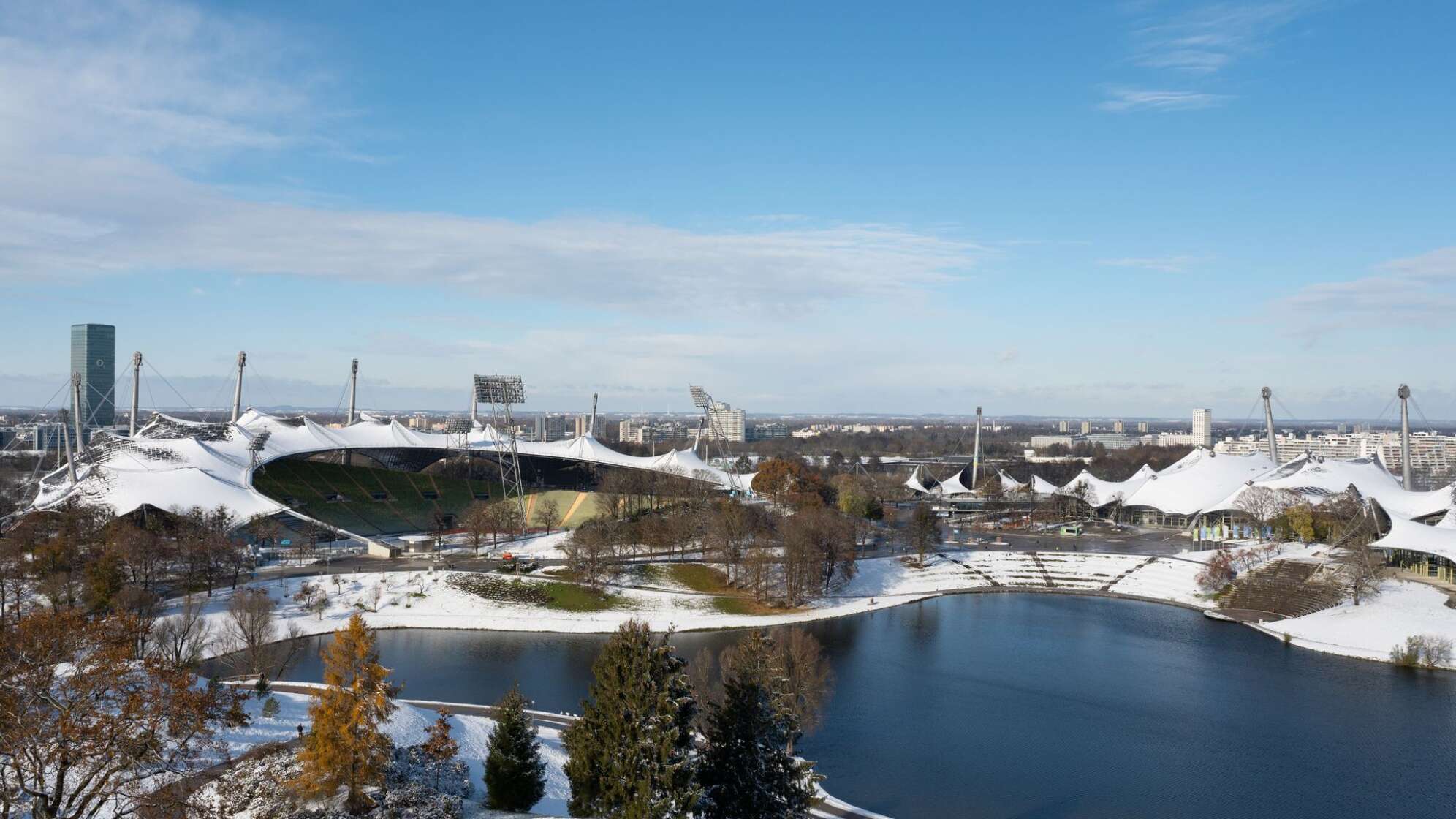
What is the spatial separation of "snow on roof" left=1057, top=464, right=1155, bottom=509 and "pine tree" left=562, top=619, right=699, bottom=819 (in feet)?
157

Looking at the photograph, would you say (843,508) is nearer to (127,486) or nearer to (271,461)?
(271,461)

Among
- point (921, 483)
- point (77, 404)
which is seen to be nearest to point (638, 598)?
point (77, 404)

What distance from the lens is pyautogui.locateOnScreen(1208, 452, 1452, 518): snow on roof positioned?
4056cm

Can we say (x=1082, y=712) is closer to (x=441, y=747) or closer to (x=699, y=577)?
(x=441, y=747)

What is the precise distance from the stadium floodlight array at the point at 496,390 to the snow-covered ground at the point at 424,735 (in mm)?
31308

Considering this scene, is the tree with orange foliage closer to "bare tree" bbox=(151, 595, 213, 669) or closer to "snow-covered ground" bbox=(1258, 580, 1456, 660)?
"snow-covered ground" bbox=(1258, 580, 1456, 660)

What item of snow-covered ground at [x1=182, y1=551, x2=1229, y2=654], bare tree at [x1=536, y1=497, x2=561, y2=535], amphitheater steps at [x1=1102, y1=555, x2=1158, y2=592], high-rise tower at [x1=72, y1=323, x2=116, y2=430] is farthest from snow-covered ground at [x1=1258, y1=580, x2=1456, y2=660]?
high-rise tower at [x1=72, y1=323, x2=116, y2=430]

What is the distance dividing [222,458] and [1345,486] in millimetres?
49646

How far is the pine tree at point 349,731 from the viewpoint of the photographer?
1349cm

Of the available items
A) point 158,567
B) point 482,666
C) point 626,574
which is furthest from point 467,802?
point 158,567

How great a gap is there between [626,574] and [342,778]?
71.3ft

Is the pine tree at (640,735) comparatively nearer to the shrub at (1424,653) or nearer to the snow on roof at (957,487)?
the shrub at (1424,653)

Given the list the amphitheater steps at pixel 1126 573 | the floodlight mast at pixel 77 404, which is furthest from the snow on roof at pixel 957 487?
the floodlight mast at pixel 77 404

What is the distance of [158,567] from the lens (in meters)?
32.8
